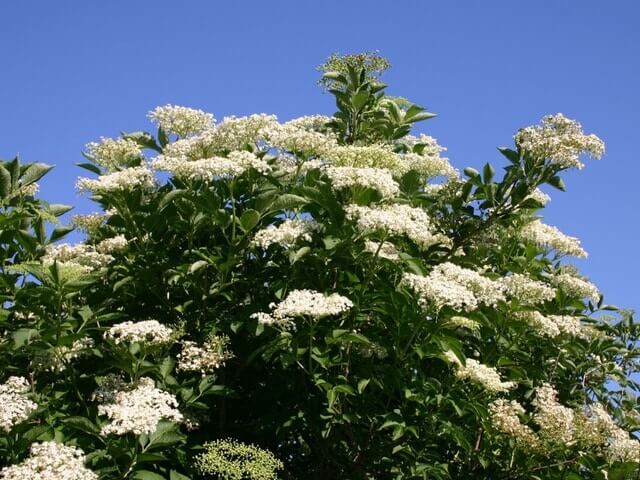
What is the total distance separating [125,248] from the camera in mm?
6562

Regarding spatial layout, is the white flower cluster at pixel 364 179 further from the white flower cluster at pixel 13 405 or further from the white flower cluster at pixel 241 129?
the white flower cluster at pixel 13 405

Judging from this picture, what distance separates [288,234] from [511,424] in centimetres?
217

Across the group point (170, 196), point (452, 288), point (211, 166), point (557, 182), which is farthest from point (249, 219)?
point (557, 182)

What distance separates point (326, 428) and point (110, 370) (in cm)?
167

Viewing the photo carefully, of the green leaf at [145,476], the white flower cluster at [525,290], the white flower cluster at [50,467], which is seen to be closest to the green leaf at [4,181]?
the white flower cluster at [50,467]

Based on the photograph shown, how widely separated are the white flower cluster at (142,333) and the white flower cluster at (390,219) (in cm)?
144

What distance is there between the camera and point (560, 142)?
21.9 ft

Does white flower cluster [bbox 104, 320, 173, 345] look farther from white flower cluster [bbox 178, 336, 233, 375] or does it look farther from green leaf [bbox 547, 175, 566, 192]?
green leaf [bbox 547, 175, 566, 192]

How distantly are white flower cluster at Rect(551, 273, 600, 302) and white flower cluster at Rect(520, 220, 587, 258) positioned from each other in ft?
1.17

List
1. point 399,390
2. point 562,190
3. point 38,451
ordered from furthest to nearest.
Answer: point 562,190 → point 399,390 → point 38,451

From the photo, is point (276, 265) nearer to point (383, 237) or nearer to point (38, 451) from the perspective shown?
point (383, 237)

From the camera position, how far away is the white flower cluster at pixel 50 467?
487cm

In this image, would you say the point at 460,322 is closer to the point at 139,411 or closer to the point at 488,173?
the point at 488,173

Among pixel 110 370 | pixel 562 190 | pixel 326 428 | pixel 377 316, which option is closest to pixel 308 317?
pixel 377 316
